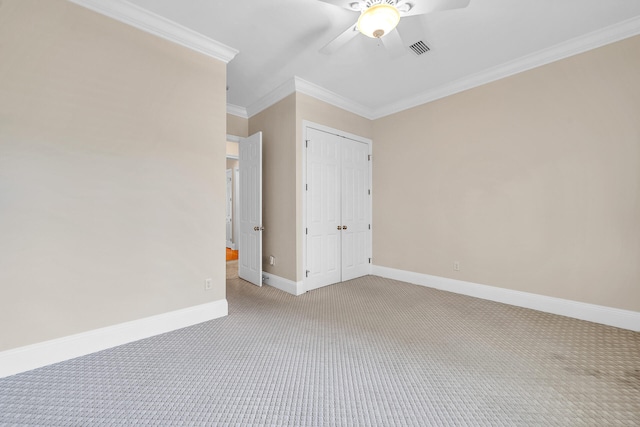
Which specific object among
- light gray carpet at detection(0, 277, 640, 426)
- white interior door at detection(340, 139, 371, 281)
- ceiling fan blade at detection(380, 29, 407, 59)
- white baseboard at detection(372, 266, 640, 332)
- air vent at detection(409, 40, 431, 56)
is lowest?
light gray carpet at detection(0, 277, 640, 426)

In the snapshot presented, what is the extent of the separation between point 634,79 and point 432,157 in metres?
2.02

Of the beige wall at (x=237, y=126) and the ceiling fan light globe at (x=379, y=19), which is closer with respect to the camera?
the ceiling fan light globe at (x=379, y=19)

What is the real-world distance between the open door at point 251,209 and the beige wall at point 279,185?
0.73ft

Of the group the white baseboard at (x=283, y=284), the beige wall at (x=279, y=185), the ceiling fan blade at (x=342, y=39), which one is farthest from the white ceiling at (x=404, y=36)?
the white baseboard at (x=283, y=284)

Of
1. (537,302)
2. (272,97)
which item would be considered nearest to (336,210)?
(272,97)

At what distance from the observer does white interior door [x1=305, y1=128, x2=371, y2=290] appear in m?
3.87

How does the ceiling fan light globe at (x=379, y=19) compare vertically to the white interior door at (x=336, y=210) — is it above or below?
above

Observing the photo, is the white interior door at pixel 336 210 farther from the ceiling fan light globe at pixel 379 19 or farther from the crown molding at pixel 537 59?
the ceiling fan light globe at pixel 379 19

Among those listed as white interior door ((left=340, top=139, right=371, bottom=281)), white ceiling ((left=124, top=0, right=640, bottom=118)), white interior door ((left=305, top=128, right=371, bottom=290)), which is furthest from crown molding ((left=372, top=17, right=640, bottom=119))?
white interior door ((left=305, top=128, right=371, bottom=290))

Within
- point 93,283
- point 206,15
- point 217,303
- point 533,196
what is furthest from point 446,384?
point 206,15

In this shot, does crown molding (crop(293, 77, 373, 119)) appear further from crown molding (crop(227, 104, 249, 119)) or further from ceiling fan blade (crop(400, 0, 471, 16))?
ceiling fan blade (crop(400, 0, 471, 16))

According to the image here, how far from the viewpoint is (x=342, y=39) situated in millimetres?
2156

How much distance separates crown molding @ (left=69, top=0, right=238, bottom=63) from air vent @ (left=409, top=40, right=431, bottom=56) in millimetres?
1940

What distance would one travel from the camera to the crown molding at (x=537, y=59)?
8.38ft
